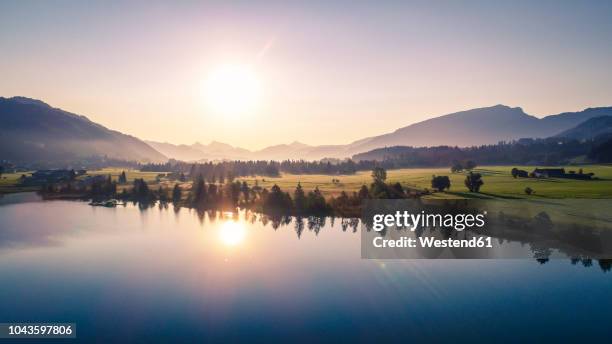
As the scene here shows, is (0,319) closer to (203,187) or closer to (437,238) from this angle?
(437,238)

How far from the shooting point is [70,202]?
4289 inches

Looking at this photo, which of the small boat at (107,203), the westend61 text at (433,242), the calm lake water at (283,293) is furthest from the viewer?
the small boat at (107,203)

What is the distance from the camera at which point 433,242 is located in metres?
59.6

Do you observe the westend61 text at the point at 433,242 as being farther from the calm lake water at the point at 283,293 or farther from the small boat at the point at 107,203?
the small boat at the point at 107,203

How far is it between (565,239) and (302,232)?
40520 mm

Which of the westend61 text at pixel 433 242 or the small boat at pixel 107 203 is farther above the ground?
the small boat at pixel 107 203

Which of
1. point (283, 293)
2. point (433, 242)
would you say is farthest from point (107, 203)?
point (433, 242)

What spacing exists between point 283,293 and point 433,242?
102ft

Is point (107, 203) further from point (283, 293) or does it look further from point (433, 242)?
point (433, 242)

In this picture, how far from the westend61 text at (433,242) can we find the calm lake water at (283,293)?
5498 millimetres

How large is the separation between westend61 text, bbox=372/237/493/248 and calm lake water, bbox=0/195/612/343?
5498 mm

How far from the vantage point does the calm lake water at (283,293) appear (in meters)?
30.8

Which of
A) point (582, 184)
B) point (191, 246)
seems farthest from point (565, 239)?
point (191, 246)

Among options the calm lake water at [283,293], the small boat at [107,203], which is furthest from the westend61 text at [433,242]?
the small boat at [107,203]
